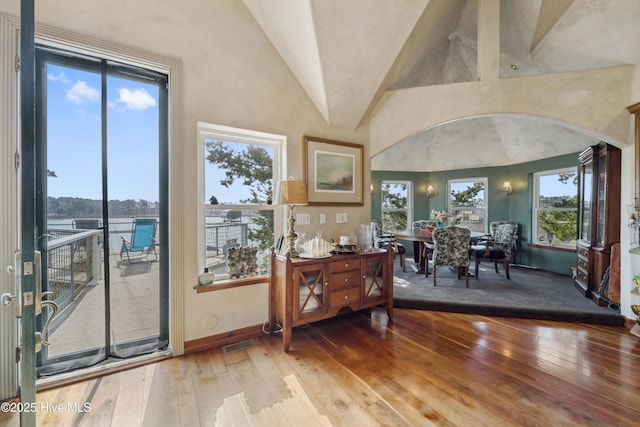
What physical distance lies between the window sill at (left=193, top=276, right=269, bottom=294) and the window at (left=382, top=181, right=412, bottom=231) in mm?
4874

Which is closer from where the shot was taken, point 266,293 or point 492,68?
point 266,293

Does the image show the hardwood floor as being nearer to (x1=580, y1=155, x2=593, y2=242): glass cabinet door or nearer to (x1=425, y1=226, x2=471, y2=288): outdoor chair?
(x1=425, y1=226, x2=471, y2=288): outdoor chair

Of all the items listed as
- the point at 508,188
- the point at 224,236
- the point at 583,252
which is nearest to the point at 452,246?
the point at 583,252

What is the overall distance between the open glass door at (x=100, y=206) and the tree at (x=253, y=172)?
1.64ft

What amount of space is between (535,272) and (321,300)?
4.78m

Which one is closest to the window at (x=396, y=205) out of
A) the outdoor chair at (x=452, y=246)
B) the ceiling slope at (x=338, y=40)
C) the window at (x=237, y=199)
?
the outdoor chair at (x=452, y=246)

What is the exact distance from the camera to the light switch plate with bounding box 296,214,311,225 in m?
2.90

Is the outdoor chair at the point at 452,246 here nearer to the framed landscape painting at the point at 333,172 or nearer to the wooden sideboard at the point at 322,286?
the wooden sideboard at the point at 322,286

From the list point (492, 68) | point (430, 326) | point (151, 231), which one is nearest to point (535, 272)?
point (430, 326)

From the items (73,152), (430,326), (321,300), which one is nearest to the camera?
(73,152)

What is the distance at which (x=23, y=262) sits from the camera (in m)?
0.94

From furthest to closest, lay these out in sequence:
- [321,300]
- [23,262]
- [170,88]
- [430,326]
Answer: [430,326], [321,300], [170,88], [23,262]

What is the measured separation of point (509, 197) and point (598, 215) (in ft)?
8.25

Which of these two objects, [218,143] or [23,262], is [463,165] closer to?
[218,143]
